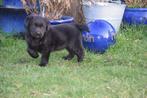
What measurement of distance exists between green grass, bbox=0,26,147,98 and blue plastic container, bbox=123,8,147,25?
1.27m

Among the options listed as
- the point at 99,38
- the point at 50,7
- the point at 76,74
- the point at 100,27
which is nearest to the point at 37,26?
the point at 76,74

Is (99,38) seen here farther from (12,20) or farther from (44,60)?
(12,20)

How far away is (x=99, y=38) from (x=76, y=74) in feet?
5.25

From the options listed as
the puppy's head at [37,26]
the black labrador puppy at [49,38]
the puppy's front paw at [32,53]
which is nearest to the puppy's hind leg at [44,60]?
the black labrador puppy at [49,38]

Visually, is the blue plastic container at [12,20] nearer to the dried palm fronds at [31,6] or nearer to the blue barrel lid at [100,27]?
the dried palm fronds at [31,6]

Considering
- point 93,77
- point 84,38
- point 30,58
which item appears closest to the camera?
point 93,77

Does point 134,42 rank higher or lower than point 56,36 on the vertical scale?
lower

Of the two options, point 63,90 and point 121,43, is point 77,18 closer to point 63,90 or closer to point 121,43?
point 121,43

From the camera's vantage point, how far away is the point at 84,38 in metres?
7.90

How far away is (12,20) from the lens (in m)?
8.75

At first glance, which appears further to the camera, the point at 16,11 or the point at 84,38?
the point at 16,11

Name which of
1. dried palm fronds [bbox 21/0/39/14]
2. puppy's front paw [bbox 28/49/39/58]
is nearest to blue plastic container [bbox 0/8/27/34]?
dried palm fronds [bbox 21/0/39/14]

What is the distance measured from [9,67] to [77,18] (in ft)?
9.33

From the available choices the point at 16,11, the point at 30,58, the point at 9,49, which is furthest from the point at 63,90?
the point at 16,11
